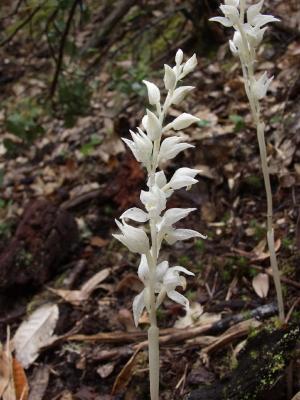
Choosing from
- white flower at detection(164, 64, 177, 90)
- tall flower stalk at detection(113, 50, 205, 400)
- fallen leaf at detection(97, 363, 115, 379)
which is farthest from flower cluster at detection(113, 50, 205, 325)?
fallen leaf at detection(97, 363, 115, 379)

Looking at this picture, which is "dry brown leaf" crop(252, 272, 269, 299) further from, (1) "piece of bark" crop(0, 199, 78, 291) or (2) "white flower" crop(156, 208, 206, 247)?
(1) "piece of bark" crop(0, 199, 78, 291)

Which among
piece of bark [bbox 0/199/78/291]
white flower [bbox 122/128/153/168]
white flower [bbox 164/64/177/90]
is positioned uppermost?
white flower [bbox 164/64/177/90]

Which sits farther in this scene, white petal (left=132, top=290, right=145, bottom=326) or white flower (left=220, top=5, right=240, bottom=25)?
white flower (left=220, top=5, right=240, bottom=25)

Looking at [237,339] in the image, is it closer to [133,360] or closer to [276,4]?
[133,360]

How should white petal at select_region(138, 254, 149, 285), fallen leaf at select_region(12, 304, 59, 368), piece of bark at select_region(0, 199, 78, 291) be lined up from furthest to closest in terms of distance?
piece of bark at select_region(0, 199, 78, 291)
fallen leaf at select_region(12, 304, 59, 368)
white petal at select_region(138, 254, 149, 285)

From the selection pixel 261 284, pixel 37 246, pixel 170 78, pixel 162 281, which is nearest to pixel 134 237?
pixel 162 281

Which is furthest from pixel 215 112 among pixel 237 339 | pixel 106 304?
pixel 237 339
